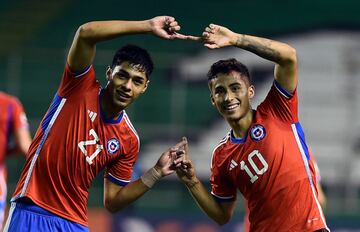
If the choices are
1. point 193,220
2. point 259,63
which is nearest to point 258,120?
point 193,220

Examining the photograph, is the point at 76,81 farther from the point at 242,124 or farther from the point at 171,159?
the point at 242,124

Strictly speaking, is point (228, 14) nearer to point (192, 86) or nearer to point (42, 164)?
point (192, 86)

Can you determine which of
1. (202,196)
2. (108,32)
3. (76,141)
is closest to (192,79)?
(202,196)

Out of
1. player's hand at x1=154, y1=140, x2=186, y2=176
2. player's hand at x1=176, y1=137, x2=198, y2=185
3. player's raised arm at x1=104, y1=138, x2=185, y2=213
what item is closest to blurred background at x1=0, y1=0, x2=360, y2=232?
player's raised arm at x1=104, y1=138, x2=185, y2=213

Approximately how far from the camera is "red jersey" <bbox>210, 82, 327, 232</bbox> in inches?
220

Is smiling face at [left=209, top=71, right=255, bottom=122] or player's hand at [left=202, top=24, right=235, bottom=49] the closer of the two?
player's hand at [left=202, top=24, right=235, bottom=49]

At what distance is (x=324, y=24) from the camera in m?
15.2

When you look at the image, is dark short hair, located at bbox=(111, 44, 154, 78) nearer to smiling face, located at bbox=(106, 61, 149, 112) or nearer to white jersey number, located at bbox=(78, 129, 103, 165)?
smiling face, located at bbox=(106, 61, 149, 112)

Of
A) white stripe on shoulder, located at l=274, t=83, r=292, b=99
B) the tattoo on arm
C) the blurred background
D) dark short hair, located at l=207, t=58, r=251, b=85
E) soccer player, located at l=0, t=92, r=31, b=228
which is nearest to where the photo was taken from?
the tattoo on arm

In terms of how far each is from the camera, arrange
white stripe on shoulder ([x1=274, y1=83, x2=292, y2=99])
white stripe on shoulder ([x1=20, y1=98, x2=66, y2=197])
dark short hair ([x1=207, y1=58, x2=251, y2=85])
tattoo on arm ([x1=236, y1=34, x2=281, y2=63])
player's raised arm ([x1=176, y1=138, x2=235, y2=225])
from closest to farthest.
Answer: tattoo on arm ([x1=236, y1=34, x2=281, y2=63]) → white stripe on shoulder ([x1=20, y1=98, x2=66, y2=197]) → white stripe on shoulder ([x1=274, y1=83, x2=292, y2=99]) → dark short hair ([x1=207, y1=58, x2=251, y2=85]) → player's raised arm ([x1=176, y1=138, x2=235, y2=225])

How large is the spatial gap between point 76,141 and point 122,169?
55 centimetres

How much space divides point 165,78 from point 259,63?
181cm

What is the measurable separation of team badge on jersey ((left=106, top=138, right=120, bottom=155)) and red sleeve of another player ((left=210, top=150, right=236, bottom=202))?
0.67 meters

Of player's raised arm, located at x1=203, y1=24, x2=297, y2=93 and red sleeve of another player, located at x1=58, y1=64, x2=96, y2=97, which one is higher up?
player's raised arm, located at x1=203, y1=24, x2=297, y2=93
